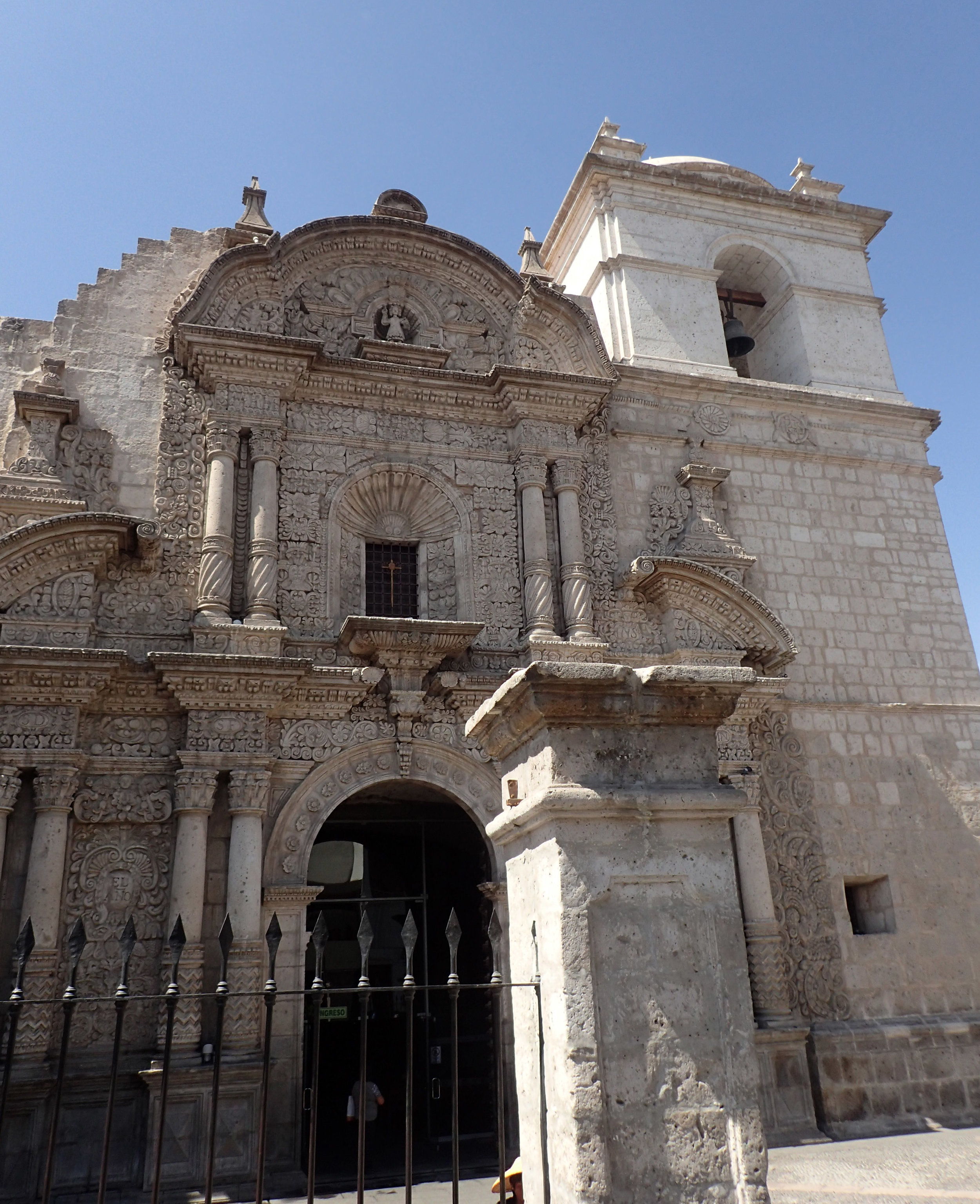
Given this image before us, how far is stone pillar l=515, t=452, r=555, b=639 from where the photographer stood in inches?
390

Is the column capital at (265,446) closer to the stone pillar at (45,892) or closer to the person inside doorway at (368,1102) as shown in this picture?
the stone pillar at (45,892)

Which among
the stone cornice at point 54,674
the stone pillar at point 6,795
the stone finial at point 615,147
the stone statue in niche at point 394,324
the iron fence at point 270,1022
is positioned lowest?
the iron fence at point 270,1022

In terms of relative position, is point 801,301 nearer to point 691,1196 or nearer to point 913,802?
point 913,802

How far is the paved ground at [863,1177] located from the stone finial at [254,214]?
9779 mm

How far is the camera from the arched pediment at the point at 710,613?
10320 millimetres

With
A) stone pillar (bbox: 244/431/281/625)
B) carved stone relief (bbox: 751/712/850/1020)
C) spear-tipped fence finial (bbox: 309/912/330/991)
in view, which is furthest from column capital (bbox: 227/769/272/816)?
carved stone relief (bbox: 751/712/850/1020)

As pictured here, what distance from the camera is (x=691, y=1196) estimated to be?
3.12m

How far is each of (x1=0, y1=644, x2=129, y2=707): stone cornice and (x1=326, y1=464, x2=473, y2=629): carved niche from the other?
2.50m

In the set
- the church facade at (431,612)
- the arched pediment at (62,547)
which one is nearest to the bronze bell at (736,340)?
the church facade at (431,612)

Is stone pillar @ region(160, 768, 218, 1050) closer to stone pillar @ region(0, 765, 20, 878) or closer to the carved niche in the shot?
stone pillar @ region(0, 765, 20, 878)

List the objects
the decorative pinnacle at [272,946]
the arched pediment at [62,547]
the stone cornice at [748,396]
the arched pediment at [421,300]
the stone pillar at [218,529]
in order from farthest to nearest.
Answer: the stone cornice at [748,396] → the arched pediment at [421,300] → the stone pillar at [218,529] → the arched pediment at [62,547] → the decorative pinnacle at [272,946]

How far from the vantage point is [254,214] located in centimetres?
1100

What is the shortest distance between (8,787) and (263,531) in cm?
331

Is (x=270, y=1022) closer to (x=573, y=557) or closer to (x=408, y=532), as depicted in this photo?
(x=573, y=557)
